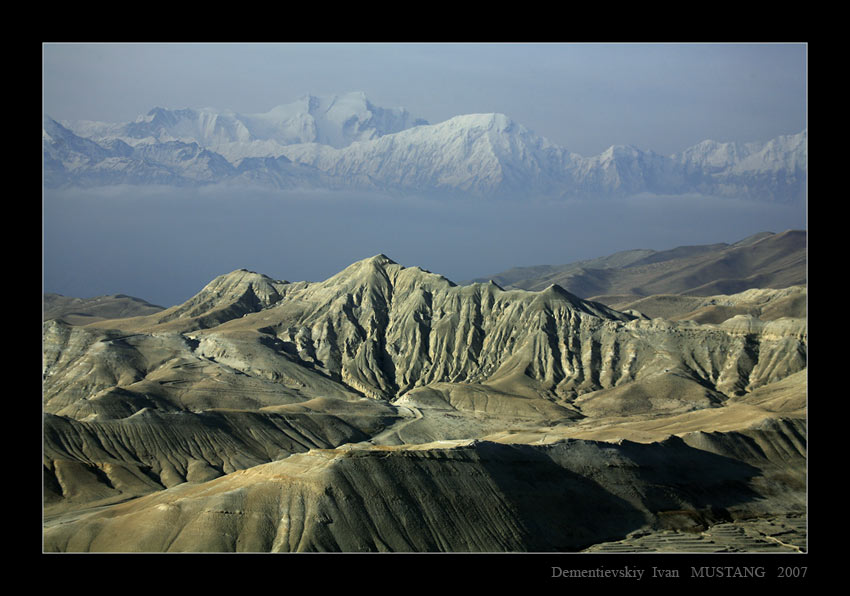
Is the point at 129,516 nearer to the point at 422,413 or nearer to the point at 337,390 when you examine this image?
the point at 422,413

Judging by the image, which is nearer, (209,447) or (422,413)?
(209,447)
